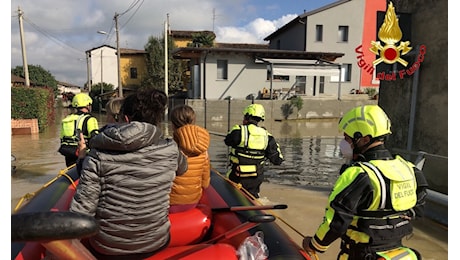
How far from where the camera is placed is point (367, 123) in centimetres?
204

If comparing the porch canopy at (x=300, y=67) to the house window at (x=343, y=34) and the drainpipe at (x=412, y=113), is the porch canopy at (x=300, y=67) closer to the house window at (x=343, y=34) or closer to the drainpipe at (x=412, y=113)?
the house window at (x=343, y=34)

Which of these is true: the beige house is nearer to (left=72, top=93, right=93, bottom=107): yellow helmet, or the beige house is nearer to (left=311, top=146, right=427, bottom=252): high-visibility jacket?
(left=72, top=93, right=93, bottom=107): yellow helmet

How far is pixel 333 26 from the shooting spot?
2502 centimetres

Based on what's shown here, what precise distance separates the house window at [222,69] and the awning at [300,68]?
213cm

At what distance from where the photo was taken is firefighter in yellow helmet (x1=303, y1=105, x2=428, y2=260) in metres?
1.93

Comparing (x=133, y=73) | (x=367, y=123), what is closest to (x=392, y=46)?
(x=367, y=123)

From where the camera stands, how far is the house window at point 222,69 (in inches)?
836

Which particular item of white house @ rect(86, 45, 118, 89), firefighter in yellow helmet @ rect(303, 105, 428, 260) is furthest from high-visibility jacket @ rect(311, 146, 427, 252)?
white house @ rect(86, 45, 118, 89)

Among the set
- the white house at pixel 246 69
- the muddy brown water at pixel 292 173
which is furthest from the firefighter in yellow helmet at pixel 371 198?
the white house at pixel 246 69

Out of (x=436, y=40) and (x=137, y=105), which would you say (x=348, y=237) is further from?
(x=436, y=40)

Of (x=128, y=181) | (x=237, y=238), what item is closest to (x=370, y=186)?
(x=237, y=238)

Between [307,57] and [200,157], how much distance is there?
2084 cm

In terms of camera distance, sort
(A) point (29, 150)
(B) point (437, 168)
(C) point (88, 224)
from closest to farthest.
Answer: (C) point (88, 224)
(B) point (437, 168)
(A) point (29, 150)

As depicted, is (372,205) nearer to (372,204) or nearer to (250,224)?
(372,204)
